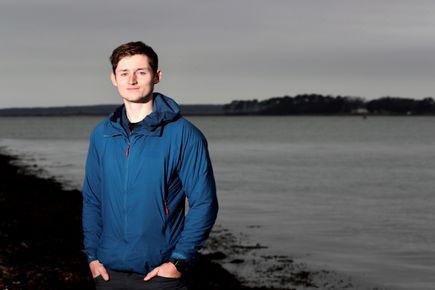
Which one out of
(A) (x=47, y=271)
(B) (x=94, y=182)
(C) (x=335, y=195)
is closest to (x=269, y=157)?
(C) (x=335, y=195)

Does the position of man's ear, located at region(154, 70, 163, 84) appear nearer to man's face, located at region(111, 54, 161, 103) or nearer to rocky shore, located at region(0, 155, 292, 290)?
man's face, located at region(111, 54, 161, 103)

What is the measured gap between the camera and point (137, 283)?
13.3 feet

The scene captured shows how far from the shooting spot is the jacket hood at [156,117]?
3.98 m

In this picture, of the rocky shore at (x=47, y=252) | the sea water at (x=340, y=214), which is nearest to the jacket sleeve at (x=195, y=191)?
the rocky shore at (x=47, y=252)

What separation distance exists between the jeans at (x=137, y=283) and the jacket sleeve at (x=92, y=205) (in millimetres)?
232

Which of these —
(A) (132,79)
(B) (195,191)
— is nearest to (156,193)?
(B) (195,191)

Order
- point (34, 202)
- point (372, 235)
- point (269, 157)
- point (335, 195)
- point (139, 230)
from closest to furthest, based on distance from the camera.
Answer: point (139, 230), point (372, 235), point (34, 202), point (335, 195), point (269, 157)

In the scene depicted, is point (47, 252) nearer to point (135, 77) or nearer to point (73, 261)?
point (73, 261)

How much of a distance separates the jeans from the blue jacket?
6cm

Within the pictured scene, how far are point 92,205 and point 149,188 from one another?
54 centimetres

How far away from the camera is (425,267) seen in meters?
17.9

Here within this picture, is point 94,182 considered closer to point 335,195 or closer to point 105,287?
point 105,287

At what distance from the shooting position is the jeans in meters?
4.01

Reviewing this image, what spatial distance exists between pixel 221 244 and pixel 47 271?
939cm
